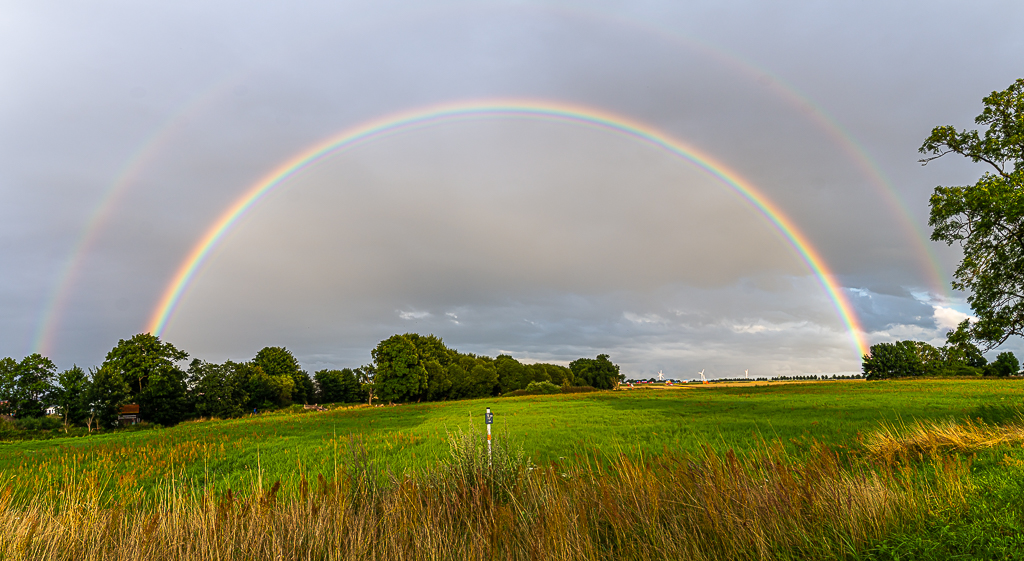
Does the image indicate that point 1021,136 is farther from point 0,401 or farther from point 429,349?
point 0,401

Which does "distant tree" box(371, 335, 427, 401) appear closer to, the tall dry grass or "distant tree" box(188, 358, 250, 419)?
"distant tree" box(188, 358, 250, 419)

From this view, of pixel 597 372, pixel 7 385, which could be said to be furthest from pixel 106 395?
pixel 597 372

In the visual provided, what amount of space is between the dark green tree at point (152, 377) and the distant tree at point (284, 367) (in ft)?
103

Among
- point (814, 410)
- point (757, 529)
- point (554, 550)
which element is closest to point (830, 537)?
point (757, 529)

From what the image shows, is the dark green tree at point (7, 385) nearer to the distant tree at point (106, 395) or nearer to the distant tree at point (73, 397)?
the distant tree at point (73, 397)

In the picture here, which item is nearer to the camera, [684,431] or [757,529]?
[757,529]

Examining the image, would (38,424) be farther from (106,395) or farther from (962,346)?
(962,346)

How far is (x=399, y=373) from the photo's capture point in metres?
85.8

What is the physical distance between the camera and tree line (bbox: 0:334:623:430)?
6134 cm

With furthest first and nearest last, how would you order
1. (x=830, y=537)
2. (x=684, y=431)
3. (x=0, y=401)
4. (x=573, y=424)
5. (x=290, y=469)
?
1. (x=0, y=401)
2. (x=573, y=424)
3. (x=684, y=431)
4. (x=290, y=469)
5. (x=830, y=537)

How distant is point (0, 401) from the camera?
6819 cm

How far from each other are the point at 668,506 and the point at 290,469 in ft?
46.1

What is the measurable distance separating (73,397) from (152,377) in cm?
813

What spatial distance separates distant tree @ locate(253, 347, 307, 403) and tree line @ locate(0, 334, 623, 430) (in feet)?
0.72
